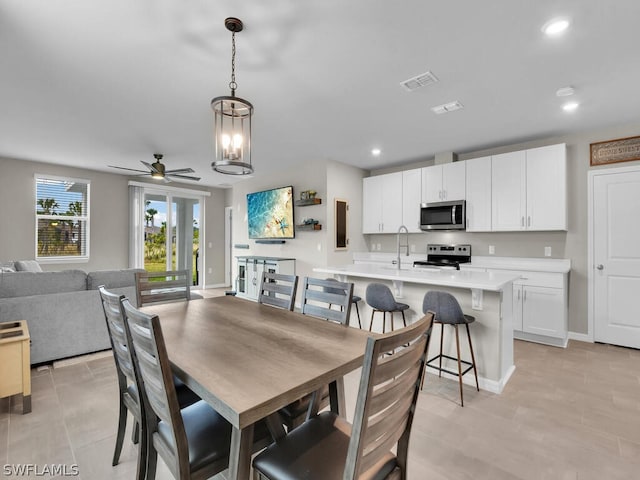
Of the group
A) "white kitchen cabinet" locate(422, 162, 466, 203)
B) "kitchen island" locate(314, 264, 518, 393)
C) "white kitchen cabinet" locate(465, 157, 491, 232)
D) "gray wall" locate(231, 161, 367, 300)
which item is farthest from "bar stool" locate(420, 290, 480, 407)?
"gray wall" locate(231, 161, 367, 300)

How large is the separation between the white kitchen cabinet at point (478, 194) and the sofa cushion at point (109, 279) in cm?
448

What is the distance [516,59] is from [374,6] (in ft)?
4.25

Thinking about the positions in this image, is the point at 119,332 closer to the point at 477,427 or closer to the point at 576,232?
the point at 477,427

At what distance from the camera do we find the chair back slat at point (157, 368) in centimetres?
103

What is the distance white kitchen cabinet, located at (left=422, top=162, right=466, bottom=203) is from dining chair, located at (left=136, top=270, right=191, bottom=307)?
382 cm

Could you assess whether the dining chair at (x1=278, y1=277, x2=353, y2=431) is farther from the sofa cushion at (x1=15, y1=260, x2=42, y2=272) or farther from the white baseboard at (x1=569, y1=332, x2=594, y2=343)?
the sofa cushion at (x1=15, y1=260, x2=42, y2=272)

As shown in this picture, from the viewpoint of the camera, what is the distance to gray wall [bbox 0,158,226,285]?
5.10 meters

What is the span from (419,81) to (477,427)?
274 cm

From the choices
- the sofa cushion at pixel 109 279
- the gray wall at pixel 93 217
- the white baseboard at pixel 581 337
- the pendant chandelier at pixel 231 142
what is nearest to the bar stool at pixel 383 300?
the pendant chandelier at pixel 231 142

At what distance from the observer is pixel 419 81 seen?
2.69 meters

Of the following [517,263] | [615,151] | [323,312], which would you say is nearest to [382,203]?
[517,263]

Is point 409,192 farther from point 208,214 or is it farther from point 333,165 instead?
point 208,214

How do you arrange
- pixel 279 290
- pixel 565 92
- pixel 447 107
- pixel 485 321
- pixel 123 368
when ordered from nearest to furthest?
pixel 123 368 → pixel 279 290 → pixel 485 321 → pixel 565 92 → pixel 447 107

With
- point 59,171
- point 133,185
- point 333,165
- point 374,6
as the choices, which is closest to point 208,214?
point 133,185
